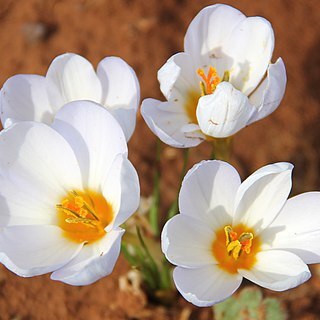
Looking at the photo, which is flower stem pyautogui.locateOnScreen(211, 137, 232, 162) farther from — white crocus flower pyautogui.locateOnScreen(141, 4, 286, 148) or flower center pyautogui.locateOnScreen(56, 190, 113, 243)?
flower center pyautogui.locateOnScreen(56, 190, 113, 243)

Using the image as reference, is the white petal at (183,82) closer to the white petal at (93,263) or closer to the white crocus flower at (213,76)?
the white crocus flower at (213,76)

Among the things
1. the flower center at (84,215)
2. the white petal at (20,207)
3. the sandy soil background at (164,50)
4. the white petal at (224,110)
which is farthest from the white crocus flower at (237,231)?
the sandy soil background at (164,50)

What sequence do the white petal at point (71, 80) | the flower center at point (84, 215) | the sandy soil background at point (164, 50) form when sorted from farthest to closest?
the sandy soil background at point (164, 50) → the white petal at point (71, 80) → the flower center at point (84, 215)

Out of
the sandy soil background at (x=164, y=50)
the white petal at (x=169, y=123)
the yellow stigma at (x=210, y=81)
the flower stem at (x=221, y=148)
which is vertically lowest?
the sandy soil background at (x=164, y=50)

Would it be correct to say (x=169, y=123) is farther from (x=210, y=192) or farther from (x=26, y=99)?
(x=26, y=99)

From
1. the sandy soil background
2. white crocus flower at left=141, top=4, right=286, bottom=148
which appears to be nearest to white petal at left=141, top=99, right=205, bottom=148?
white crocus flower at left=141, top=4, right=286, bottom=148

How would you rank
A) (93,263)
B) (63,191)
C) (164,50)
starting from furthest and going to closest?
(164,50) → (63,191) → (93,263)

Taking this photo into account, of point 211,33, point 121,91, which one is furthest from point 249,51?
point 121,91
